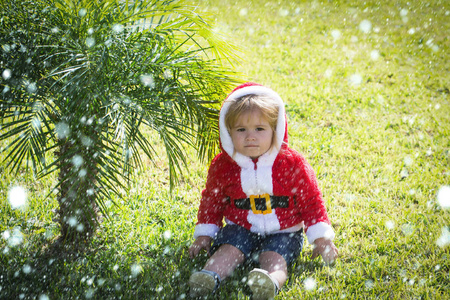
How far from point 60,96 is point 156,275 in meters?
1.27

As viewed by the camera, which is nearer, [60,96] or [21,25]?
[60,96]

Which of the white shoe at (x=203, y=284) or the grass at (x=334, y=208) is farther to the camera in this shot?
the grass at (x=334, y=208)

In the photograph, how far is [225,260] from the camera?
235 centimetres

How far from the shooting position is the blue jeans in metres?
2.40

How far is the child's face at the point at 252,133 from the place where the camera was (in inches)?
90.4

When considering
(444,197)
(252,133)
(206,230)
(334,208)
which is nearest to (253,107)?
(252,133)

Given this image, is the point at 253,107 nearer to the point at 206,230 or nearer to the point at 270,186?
the point at 270,186

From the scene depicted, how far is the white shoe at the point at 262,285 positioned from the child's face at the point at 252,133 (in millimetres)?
708

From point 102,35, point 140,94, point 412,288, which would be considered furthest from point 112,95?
point 412,288

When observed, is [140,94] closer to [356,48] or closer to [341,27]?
[356,48]

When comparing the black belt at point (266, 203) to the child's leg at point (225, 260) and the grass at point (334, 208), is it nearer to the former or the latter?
the child's leg at point (225, 260)

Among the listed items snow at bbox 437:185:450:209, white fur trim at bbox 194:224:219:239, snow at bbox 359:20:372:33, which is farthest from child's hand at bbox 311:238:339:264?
snow at bbox 359:20:372:33

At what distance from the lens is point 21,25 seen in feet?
6.26

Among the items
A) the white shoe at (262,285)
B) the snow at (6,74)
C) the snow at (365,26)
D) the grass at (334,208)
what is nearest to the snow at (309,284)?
the grass at (334,208)
